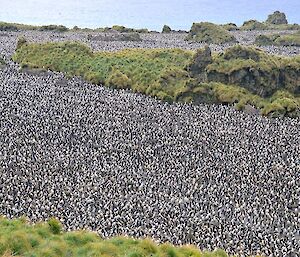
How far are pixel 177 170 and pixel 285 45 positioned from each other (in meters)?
68.9

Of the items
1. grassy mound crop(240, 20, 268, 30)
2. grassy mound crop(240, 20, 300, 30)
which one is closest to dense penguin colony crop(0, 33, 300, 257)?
grassy mound crop(240, 20, 300, 30)

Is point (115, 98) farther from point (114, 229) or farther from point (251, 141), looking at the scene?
point (114, 229)

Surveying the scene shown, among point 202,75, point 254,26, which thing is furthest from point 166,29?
point 202,75

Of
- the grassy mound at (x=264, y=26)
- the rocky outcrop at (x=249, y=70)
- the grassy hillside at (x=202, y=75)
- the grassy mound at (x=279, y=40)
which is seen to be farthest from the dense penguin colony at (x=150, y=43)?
the rocky outcrop at (x=249, y=70)

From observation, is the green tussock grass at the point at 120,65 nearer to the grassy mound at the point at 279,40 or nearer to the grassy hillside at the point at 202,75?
the grassy hillside at the point at 202,75

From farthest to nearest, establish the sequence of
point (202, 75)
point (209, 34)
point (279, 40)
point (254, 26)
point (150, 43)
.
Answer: point (254, 26), point (209, 34), point (279, 40), point (150, 43), point (202, 75)

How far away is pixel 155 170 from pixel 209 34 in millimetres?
73381

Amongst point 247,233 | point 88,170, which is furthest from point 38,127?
point 247,233

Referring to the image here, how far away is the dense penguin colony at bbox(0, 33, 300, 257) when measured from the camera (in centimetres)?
2630

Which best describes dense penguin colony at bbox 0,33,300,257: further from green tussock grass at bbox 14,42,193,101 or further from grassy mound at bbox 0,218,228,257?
green tussock grass at bbox 14,42,193,101

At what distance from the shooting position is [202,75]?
60844 mm

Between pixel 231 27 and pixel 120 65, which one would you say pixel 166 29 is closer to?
pixel 231 27

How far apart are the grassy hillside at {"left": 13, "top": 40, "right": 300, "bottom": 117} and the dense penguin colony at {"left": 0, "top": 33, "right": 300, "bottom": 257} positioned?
316 cm

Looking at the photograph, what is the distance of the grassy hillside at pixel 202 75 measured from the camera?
5353cm
